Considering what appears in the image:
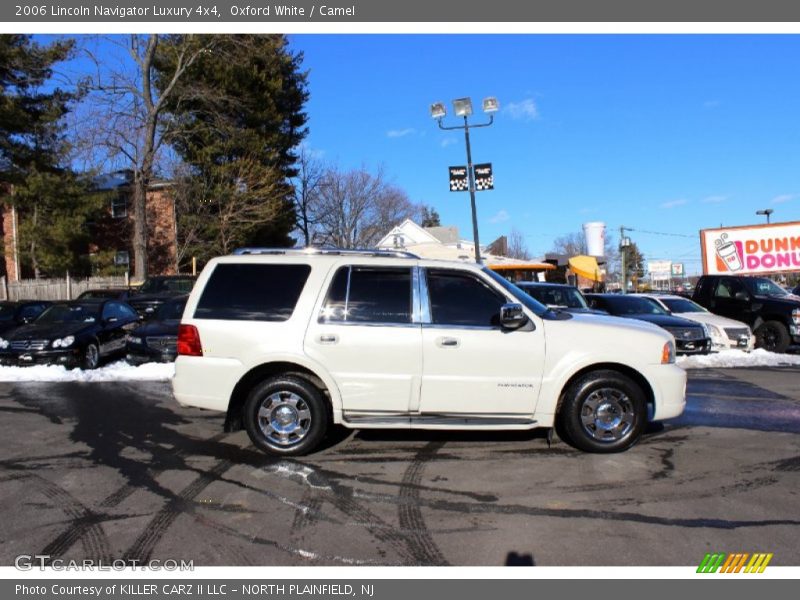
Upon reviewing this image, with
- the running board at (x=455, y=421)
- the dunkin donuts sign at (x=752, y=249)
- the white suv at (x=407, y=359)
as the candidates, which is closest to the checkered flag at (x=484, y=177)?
the dunkin donuts sign at (x=752, y=249)

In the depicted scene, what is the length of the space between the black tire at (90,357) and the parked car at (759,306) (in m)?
14.7

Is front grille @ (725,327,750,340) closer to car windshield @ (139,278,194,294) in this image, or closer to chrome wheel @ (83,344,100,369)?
chrome wheel @ (83,344,100,369)

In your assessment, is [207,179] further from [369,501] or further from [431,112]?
[369,501]

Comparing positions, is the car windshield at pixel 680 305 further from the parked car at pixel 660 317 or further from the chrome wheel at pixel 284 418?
the chrome wheel at pixel 284 418

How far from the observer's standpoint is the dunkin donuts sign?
814 inches

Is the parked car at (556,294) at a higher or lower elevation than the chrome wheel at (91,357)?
higher

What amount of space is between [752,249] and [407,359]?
65.9ft

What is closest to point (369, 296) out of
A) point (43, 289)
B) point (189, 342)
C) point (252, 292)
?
point (252, 292)

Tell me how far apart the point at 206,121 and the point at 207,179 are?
3213mm

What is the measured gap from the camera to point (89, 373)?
10664 millimetres

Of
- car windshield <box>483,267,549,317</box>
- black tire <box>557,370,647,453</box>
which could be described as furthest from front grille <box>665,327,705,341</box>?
car windshield <box>483,267,549,317</box>

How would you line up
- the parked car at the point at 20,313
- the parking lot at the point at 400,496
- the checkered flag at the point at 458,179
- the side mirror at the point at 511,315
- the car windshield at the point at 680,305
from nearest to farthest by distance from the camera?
the parking lot at the point at 400,496, the side mirror at the point at 511,315, the car windshield at the point at 680,305, the parked car at the point at 20,313, the checkered flag at the point at 458,179

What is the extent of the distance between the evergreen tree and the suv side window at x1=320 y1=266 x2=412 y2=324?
25.5 metres

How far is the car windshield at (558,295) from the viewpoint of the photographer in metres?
13.0
